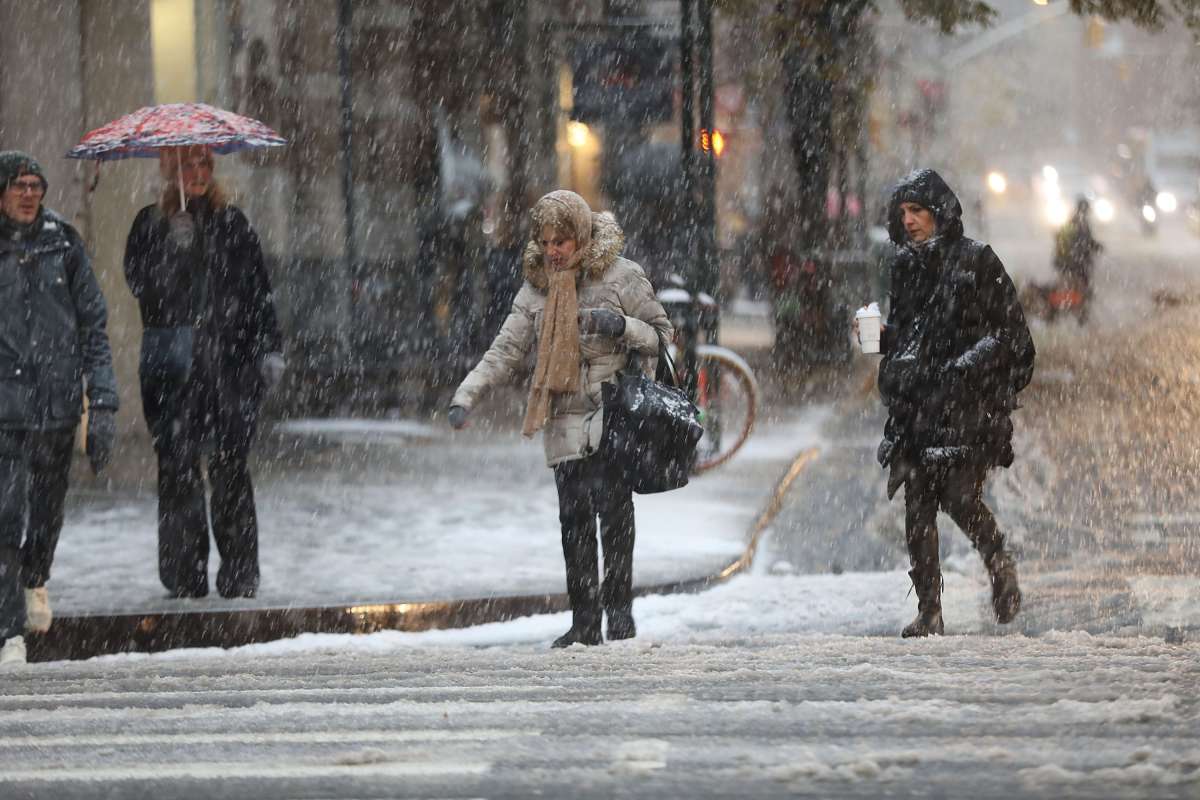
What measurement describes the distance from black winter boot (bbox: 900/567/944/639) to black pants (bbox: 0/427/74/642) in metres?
3.34

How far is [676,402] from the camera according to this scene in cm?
712

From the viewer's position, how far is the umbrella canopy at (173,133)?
8.48m

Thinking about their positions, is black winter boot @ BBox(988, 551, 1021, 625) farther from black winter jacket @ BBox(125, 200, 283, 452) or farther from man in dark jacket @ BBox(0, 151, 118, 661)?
man in dark jacket @ BBox(0, 151, 118, 661)

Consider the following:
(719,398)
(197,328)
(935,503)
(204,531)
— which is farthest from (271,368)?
(719,398)

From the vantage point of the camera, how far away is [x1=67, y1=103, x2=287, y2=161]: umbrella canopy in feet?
27.8

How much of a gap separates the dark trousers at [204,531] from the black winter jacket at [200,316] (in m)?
0.19

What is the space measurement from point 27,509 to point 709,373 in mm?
6102

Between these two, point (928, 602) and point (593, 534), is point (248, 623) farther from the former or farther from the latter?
point (928, 602)

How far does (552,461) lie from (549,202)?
0.96 metres

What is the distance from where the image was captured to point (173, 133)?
28.0 ft

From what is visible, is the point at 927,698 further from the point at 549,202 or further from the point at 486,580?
the point at 486,580

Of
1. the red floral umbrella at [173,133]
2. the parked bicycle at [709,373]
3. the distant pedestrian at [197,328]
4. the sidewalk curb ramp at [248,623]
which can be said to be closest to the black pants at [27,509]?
the sidewalk curb ramp at [248,623]

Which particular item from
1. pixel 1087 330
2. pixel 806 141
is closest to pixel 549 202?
pixel 806 141

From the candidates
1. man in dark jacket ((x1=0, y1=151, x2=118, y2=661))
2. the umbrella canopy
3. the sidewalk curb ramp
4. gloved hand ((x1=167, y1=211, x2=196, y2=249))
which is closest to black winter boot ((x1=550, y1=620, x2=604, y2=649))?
the sidewalk curb ramp
